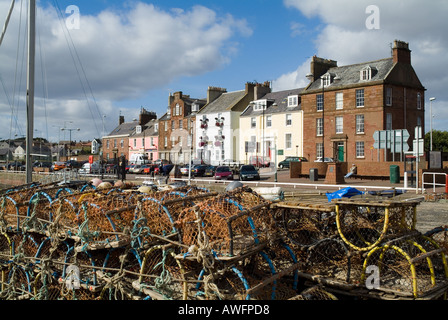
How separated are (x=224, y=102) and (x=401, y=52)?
22400 millimetres

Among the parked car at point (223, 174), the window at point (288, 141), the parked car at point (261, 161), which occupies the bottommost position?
the parked car at point (223, 174)

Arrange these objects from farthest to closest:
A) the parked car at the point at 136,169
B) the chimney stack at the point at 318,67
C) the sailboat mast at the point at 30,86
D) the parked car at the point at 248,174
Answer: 1. the parked car at the point at 136,169
2. the chimney stack at the point at 318,67
3. the parked car at the point at 248,174
4. the sailboat mast at the point at 30,86

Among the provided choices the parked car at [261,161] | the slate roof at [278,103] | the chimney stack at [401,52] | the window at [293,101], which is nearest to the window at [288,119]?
the slate roof at [278,103]

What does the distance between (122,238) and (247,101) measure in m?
44.3

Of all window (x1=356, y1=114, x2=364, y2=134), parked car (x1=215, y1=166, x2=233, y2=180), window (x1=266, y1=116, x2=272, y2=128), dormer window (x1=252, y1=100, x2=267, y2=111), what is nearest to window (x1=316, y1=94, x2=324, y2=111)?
window (x1=356, y1=114, x2=364, y2=134)

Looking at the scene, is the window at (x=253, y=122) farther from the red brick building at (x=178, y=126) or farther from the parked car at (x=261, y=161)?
the red brick building at (x=178, y=126)

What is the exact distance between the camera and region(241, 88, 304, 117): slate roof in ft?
142

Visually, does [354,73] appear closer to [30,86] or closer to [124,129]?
[30,86]

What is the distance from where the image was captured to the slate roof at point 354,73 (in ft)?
116

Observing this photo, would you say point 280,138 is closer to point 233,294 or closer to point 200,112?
point 200,112

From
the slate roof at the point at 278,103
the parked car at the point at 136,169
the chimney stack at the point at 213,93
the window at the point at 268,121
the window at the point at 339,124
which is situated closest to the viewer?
the window at the point at 339,124

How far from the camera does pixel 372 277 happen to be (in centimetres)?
552

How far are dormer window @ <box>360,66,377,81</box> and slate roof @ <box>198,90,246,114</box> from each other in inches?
644
